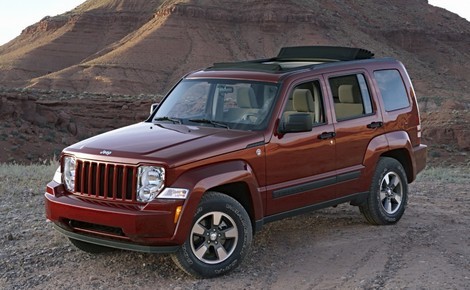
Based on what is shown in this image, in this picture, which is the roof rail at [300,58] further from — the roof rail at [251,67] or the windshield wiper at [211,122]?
the windshield wiper at [211,122]

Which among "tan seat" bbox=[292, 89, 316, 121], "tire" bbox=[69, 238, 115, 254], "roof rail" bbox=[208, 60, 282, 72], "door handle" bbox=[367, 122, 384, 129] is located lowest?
"tire" bbox=[69, 238, 115, 254]

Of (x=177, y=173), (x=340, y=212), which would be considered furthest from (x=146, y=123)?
(x=340, y=212)

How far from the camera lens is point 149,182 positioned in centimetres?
558

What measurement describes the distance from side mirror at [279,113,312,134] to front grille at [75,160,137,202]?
5.09ft

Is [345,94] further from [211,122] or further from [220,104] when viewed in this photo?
[211,122]

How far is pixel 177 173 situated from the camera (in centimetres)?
555

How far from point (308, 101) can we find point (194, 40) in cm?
7628

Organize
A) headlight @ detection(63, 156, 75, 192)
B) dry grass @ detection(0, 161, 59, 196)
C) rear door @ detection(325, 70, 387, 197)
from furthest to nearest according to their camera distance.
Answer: dry grass @ detection(0, 161, 59, 196), rear door @ detection(325, 70, 387, 197), headlight @ detection(63, 156, 75, 192)

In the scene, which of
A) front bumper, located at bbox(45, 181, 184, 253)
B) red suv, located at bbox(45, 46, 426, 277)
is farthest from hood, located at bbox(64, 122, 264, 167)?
front bumper, located at bbox(45, 181, 184, 253)

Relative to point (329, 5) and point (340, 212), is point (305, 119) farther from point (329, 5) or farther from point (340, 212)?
point (329, 5)

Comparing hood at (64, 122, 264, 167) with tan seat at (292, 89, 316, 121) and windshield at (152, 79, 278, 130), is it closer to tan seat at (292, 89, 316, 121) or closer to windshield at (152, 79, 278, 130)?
windshield at (152, 79, 278, 130)

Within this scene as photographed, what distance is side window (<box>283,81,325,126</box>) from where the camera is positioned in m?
6.83

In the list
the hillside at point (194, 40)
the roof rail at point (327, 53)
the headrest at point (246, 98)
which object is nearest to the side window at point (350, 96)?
the roof rail at point (327, 53)

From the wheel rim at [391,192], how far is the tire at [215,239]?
236cm
